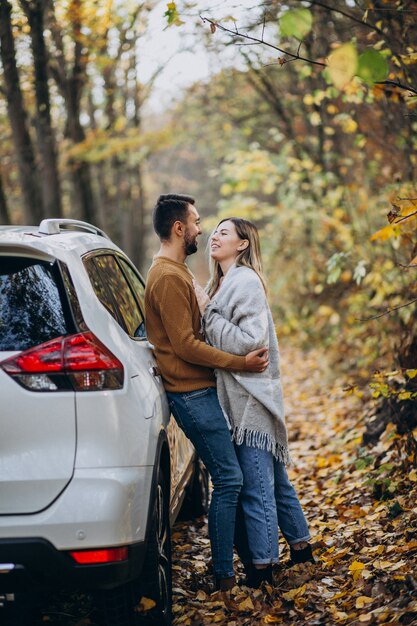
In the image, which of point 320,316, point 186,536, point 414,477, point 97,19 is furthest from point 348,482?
point 97,19

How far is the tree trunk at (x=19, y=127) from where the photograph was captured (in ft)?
30.5

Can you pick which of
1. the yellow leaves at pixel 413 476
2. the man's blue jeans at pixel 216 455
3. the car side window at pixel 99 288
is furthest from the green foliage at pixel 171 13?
the yellow leaves at pixel 413 476

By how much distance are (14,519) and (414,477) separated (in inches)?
129

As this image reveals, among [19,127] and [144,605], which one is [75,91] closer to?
[19,127]

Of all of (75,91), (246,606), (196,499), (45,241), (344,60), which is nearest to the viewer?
(344,60)

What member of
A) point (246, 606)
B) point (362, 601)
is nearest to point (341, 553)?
point (362, 601)

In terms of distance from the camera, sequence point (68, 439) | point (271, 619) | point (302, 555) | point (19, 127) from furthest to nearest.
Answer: point (19, 127) < point (302, 555) < point (271, 619) < point (68, 439)

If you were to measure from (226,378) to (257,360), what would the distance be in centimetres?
20

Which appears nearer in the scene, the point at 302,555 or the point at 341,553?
the point at 302,555

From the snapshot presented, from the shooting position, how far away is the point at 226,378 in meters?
4.27

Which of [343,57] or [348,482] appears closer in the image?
[343,57]

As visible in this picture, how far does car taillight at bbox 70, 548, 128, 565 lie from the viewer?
300 centimetres

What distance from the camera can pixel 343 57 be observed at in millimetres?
2934

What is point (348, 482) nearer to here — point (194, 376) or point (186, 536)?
point (186, 536)
